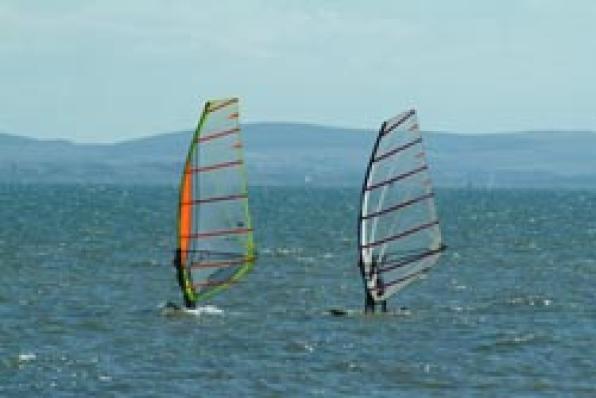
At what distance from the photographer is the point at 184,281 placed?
48281 mm

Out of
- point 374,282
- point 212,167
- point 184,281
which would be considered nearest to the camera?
point 212,167

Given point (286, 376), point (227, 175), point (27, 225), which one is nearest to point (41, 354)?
point (286, 376)

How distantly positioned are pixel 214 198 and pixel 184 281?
2935mm

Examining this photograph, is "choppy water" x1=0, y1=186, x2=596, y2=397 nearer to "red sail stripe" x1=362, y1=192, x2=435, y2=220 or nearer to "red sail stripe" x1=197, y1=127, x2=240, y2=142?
"red sail stripe" x1=362, y1=192, x2=435, y2=220

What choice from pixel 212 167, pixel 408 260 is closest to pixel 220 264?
pixel 212 167

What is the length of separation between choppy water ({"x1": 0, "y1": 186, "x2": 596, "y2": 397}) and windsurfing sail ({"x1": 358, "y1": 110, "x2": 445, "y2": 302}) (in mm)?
1580

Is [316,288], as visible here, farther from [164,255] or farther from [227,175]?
[164,255]

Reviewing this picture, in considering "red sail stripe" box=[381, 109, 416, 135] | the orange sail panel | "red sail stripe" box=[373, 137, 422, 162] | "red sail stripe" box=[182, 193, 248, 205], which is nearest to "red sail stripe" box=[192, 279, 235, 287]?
the orange sail panel

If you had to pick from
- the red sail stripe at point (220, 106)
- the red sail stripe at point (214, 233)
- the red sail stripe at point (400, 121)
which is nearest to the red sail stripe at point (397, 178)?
the red sail stripe at point (400, 121)

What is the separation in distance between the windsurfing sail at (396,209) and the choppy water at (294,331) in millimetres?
1580

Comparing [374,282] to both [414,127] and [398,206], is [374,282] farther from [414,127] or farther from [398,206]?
[414,127]

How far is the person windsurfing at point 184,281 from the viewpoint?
47344mm

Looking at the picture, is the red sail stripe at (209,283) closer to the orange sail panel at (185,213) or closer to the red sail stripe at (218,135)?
the orange sail panel at (185,213)

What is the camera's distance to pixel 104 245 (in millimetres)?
87750
